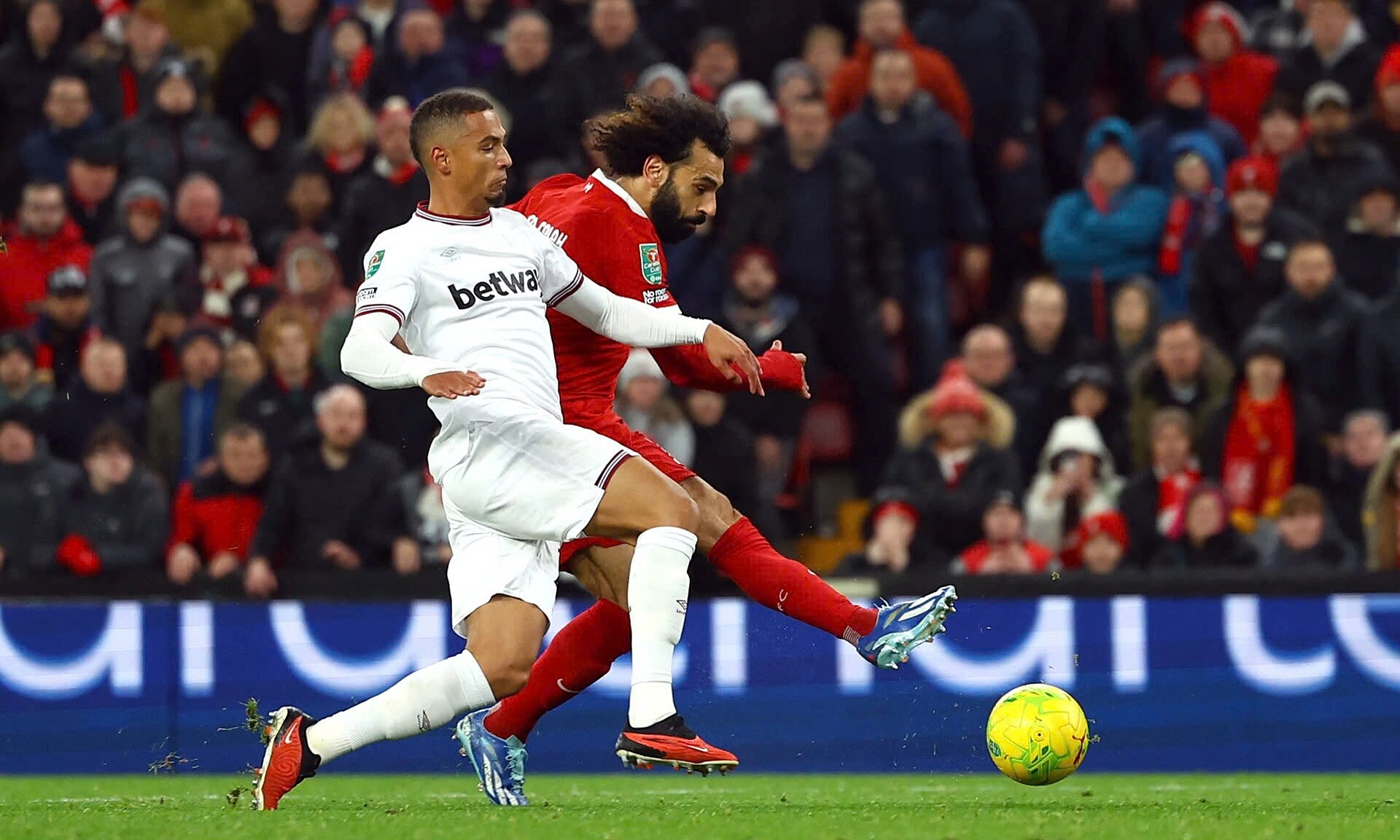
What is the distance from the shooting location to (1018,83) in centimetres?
1269

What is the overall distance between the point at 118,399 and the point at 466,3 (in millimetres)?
3354

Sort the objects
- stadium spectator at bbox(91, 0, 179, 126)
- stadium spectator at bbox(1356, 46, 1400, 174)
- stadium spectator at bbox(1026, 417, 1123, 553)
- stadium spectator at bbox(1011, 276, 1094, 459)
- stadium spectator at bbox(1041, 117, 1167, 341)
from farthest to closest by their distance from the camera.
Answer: stadium spectator at bbox(91, 0, 179, 126) → stadium spectator at bbox(1356, 46, 1400, 174) → stadium spectator at bbox(1041, 117, 1167, 341) → stadium spectator at bbox(1011, 276, 1094, 459) → stadium spectator at bbox(1026, 417, 1123, 553)

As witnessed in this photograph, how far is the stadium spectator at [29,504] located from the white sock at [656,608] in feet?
16.3

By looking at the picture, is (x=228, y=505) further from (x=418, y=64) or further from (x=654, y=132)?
(x=654, y=132)

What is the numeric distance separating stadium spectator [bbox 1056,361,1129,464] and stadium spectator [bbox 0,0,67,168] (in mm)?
6312

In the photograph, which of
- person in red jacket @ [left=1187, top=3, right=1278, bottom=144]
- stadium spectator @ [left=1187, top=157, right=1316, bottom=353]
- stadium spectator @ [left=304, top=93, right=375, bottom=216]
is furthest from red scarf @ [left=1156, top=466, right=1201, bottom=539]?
stadium spectator @ [left=304, top=93, right=375, bottom=216]

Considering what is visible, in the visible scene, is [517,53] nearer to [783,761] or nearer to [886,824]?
[783,761]

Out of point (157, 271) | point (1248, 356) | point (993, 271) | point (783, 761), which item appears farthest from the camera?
point (993, 271)

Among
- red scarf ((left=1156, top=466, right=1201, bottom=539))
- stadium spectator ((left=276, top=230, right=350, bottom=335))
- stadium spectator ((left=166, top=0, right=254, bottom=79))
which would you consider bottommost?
red scarf ((left=1156, top=466, right=1201, bottom=539))

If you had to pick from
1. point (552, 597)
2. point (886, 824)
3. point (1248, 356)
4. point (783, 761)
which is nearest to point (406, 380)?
point (552, 597)

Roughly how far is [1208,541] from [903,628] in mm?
3992

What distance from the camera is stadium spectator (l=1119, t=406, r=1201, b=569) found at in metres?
10.4

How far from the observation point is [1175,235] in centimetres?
1188

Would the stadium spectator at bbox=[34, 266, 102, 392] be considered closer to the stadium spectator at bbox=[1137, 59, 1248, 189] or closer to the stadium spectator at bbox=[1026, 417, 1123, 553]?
the stadium spectator at bbox=[1026, 417, 1123, 553]
